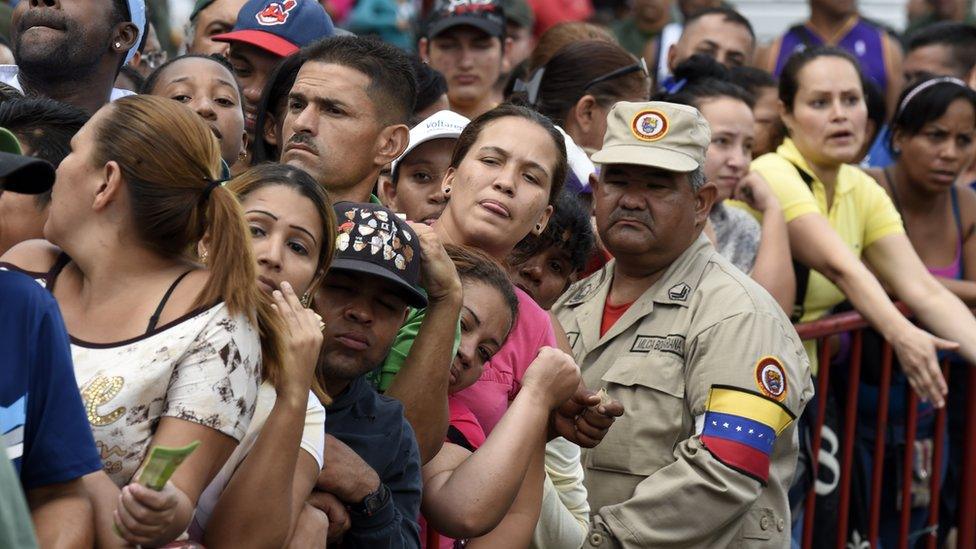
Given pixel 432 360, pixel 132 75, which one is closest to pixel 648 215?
pixel 432 360

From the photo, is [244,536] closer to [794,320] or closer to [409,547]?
[409,547]

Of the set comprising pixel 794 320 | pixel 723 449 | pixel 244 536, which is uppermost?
pixel 794 320

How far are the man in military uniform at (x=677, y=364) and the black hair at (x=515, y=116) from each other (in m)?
0.28

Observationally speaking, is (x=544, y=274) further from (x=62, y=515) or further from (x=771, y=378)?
(x=62, y=515)

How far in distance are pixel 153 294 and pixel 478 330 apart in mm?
1316

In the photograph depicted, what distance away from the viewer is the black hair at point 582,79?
20.6 feet

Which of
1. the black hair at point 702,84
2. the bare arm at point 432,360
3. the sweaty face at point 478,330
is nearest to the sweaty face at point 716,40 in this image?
the black hair at point 702,84

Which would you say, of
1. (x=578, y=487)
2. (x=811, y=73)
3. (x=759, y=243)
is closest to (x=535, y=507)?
(x=578, y=487)

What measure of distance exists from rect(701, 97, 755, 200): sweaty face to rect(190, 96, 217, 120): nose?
2.36 meters

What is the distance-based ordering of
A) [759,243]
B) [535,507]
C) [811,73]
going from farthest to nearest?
1. [811,73]
2. [759,243]
3. [535,507]

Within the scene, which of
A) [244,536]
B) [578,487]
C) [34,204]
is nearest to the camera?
[244,536]

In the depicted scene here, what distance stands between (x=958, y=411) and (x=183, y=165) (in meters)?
5.22

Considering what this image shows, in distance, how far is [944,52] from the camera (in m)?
9.25

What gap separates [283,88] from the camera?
5.02 meters
